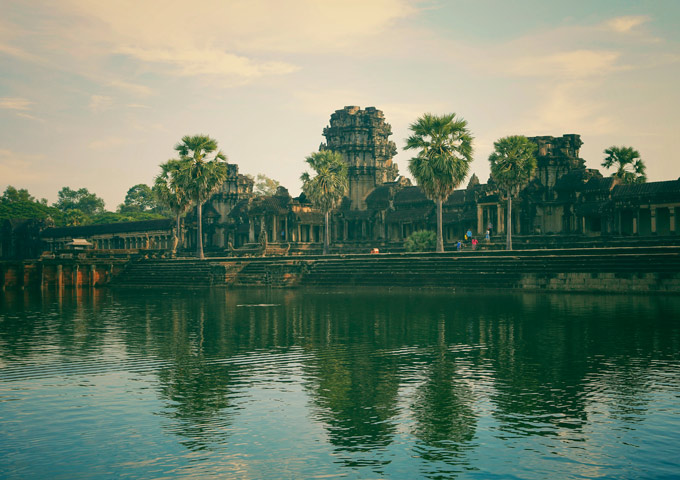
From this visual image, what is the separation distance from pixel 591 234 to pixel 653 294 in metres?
29.6

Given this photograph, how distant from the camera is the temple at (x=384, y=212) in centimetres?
6931

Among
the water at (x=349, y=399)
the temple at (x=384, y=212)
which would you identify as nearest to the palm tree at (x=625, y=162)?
the temple at (x=384, y=212)

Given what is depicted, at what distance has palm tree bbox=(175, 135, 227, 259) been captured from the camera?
79562 millimetres

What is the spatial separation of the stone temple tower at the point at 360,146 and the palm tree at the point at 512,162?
106 feet

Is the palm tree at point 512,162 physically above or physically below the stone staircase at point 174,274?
above

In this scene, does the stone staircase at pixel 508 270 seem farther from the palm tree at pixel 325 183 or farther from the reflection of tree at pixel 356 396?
the reflection of tree at pixel 356 396

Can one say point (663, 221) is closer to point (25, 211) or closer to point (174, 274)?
point (174, 274)

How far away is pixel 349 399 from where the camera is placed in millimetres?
15852

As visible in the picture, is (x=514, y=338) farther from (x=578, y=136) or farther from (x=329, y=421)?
(x=578, y=136)

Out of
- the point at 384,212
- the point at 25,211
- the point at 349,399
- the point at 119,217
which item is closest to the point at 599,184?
the point at 384,212

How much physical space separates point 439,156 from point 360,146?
34.1 metres

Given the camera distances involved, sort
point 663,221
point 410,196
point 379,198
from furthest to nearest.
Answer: point 379,198, point 410,196, point 663,221

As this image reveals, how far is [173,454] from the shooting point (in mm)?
11953

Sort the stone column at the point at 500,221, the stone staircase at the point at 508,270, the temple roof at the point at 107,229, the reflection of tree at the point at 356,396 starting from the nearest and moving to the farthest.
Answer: the reflection of tree at the point at 356,396 < the stone staircase at the point at 508,270 < the stone column at the point at 500,221 < the temple roof at the point at 107,229
